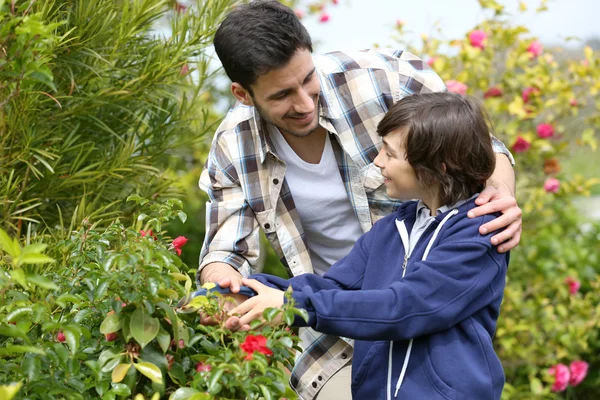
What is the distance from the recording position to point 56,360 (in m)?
1.78

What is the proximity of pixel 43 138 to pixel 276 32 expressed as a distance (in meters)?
0.87

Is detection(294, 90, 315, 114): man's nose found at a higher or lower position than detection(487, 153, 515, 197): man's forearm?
higher

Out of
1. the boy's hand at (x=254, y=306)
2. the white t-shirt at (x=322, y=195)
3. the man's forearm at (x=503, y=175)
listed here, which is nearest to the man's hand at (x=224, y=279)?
the boy's hand at (x=254, y=306)

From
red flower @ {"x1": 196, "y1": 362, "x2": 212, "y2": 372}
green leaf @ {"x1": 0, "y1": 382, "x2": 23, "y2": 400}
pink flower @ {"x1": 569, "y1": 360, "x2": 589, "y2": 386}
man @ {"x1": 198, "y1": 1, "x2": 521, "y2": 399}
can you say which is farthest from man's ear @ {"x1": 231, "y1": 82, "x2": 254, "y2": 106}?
pink flower @ {"x1": 569, "y1": 360, "x2": 589, "y2": 386}

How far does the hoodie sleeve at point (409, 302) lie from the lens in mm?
2092

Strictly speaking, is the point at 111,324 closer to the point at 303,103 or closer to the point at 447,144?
the point at 447,144

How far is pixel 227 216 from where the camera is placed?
2.89 meters

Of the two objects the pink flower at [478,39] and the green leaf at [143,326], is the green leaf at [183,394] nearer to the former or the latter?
the green leaf at [143,326]

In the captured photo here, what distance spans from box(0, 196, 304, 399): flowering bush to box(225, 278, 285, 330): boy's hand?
4 cm

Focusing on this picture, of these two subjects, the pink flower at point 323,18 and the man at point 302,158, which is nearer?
the man at point 302,158

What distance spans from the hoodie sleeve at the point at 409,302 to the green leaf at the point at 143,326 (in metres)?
0.41

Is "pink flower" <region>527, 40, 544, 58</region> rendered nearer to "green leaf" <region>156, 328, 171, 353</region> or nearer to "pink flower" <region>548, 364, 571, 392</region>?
"pink flower" <region>548, 364, 571, 392</region>

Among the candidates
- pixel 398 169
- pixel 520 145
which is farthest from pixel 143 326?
pixel 520 145

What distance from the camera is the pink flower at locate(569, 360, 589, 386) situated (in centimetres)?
475
